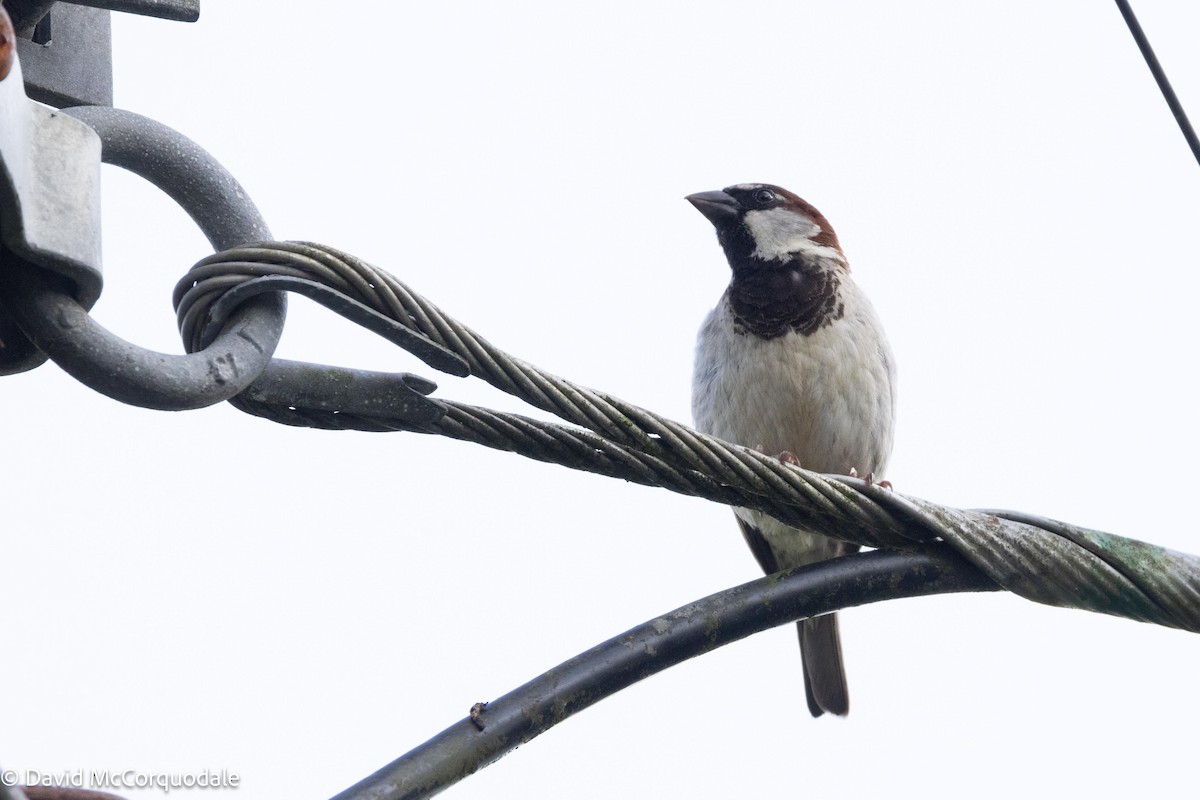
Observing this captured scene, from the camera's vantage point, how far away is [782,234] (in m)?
4.57

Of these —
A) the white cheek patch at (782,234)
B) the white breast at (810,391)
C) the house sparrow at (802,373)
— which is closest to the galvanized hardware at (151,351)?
the house sparrow at (802,373)

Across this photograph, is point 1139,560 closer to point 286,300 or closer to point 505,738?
point 505,738

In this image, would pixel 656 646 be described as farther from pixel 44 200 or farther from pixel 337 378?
pixel 44 200

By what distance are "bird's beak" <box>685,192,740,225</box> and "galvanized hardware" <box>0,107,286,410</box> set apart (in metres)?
3.03

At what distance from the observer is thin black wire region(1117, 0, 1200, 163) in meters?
2.30

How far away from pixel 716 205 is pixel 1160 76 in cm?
246

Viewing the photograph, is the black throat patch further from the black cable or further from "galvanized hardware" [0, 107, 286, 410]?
"galvanized hardware" [0, 107, 286, 410]

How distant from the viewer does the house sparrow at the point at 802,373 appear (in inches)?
162

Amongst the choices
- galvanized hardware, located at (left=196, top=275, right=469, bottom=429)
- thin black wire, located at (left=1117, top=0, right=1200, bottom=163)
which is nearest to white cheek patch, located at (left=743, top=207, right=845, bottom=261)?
thin black wire, located at (left=1117, top=0, right=1200, bottom=163)

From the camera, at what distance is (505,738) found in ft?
5.58

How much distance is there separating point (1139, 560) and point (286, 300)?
123 cm

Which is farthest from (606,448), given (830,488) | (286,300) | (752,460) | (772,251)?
(772,251)

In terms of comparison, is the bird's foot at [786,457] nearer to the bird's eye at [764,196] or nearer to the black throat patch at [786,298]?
the black throat patch at [786,298]

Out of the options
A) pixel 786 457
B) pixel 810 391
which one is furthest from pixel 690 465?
pixel 810 391
